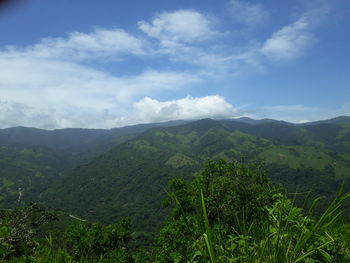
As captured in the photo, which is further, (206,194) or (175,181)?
(175,181)

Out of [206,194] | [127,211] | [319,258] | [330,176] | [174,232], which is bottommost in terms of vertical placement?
[127,211]

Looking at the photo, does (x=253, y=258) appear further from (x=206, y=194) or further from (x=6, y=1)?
(x=206, y=194)

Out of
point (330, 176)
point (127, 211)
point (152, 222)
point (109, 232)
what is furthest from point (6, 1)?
point (330, 176)

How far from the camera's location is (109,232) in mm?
18703

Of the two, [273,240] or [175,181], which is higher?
[273,240]

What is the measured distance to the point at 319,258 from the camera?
7.30 feet

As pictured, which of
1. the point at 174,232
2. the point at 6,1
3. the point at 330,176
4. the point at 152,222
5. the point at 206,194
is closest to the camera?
the point at 6,1

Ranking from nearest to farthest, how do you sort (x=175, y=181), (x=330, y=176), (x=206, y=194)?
(x=206, y=194) → (x=175, y=181) → (x=330, y=176)

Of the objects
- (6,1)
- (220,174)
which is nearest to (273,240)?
(6,1)

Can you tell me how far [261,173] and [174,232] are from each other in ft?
24.2

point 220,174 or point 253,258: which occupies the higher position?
point 253,258

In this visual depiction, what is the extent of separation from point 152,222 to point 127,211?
106ft

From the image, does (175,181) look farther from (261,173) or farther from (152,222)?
(152,222)

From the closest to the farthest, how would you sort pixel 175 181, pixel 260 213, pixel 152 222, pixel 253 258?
pixel 253 258 < pixel 260 213 < pixel 175 181 < pixel 152 222
